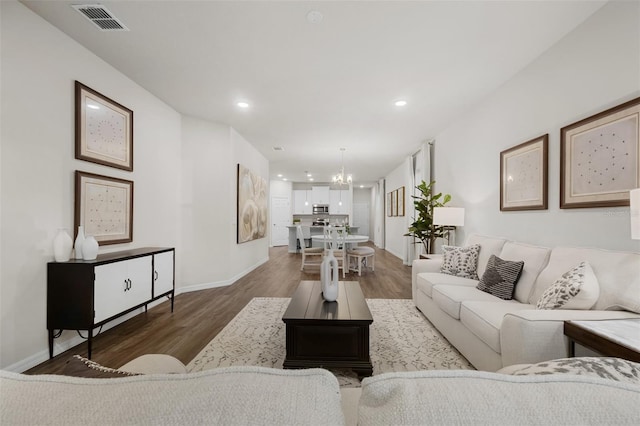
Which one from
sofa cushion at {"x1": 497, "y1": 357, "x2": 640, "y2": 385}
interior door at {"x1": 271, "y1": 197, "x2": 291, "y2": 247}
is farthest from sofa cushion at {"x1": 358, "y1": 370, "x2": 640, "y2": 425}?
interior door at {"x1": 271, "y1": 197, "x2": 291, "y2": 247}

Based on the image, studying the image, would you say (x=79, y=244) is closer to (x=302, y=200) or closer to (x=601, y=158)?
(x=601, y=158)

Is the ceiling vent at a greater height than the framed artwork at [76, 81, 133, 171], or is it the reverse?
the ceiling vent

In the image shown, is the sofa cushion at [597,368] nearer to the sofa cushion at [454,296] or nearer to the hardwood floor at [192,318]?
the sofa cushion at [454,296]

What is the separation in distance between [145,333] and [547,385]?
3414mm

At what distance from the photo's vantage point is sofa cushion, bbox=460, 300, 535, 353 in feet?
6.17

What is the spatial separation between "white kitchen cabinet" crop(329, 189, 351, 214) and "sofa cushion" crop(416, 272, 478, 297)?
26.7 ft

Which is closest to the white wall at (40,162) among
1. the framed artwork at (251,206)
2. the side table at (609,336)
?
the framed artwork at (251,206)

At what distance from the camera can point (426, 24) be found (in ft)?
7.45

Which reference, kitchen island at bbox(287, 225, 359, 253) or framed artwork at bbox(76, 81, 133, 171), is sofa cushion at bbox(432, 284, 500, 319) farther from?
kitchen island at bbox(287, 225, 359, 253)

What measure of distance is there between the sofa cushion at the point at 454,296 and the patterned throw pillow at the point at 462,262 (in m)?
0.45

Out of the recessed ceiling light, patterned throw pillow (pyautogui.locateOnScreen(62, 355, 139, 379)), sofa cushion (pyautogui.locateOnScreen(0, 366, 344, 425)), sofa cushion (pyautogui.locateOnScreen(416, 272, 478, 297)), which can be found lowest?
sofa cushion (pyautogui.locateOnScreen(416, 272, 478, 297))

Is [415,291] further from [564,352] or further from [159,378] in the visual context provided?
[159,378]

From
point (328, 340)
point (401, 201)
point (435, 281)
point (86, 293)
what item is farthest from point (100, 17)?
point (401, 201)

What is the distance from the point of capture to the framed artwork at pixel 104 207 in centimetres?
264
